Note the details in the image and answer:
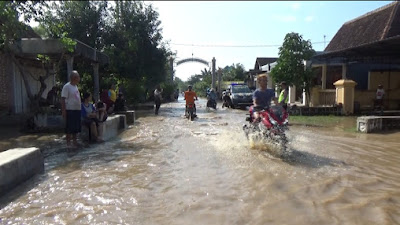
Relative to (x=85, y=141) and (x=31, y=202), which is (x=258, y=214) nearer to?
(x=31, y=202)

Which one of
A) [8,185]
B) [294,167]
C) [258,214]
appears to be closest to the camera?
[258,214]

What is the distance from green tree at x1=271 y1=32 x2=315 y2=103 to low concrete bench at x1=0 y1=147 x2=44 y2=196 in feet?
47.5

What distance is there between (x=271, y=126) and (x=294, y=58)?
1165 cm

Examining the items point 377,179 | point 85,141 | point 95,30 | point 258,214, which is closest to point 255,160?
point 377,179

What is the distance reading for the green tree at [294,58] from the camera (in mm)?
17875

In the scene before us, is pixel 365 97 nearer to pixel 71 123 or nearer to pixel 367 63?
pixel 367 63

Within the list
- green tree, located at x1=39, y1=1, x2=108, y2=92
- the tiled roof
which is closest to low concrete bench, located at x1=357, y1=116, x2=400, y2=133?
the tiled roof

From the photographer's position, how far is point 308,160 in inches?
257

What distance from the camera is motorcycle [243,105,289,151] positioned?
279 inches

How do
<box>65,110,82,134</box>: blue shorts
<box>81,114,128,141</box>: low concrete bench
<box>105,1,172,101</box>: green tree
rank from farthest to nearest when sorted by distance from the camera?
1. <box>105,1,172,101</box>: green tree
2. <box>81,114,128,141</box>: low concrete bench
3. <box>65,110,82,134</box>: blue shorts

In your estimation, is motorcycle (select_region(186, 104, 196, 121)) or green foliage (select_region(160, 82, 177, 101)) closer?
motorcycle (select_region(186, 104, 196, 121))

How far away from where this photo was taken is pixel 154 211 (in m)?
3.95

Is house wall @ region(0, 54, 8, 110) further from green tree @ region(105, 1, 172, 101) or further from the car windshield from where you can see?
the car windshield

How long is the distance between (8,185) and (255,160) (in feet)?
13.3
